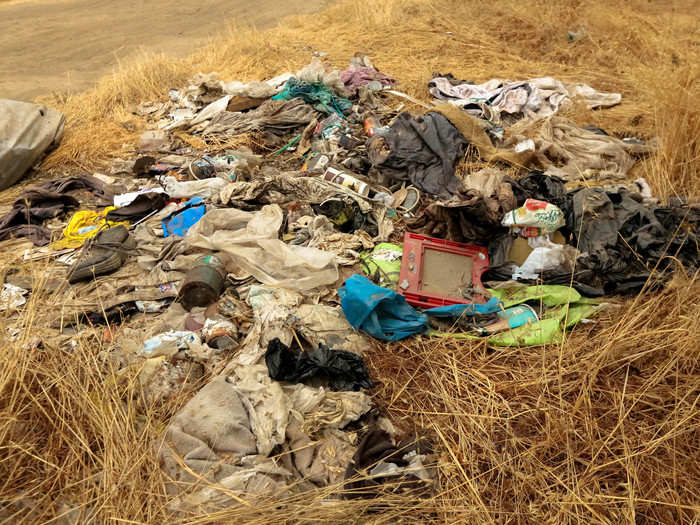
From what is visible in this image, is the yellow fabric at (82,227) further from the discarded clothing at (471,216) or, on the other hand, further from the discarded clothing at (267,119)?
the discarded clothing at (471,216)

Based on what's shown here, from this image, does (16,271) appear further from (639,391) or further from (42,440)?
(639,391)

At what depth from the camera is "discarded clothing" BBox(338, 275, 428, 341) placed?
2.58 m

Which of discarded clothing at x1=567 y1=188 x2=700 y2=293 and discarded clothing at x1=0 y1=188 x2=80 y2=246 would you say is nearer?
discarded clothing at x1=567 y1=188 x2=700 y2=293

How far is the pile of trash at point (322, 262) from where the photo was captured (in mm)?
2029

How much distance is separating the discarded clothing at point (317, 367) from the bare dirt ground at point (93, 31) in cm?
691

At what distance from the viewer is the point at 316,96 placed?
5.44 meters

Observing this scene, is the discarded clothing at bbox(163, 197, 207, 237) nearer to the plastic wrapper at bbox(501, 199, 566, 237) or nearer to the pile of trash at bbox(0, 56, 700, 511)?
the pile of trash at bbox(0, 56, 700, 511)

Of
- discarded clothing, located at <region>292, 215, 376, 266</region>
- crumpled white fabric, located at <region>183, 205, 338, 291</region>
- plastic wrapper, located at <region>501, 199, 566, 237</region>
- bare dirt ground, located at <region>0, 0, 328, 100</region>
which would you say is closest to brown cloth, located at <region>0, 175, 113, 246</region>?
crumpled white fabric, located at <region>183, 205, 338, 291</region>

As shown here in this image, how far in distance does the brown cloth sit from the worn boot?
0.72 metres

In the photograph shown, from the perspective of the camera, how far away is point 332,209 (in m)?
3.69

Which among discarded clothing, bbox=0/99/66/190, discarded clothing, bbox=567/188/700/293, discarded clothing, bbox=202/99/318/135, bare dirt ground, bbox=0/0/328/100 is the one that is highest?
bare dirt ground, bbox=0/0/328/100

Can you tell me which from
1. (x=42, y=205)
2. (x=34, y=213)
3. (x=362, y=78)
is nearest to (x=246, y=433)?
(x=34, y=213)

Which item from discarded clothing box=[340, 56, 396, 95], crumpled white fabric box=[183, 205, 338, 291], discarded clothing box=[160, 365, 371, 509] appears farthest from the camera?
discarded clothing box=[340, 56, 396, 95]

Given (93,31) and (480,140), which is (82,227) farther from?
(93,31)
